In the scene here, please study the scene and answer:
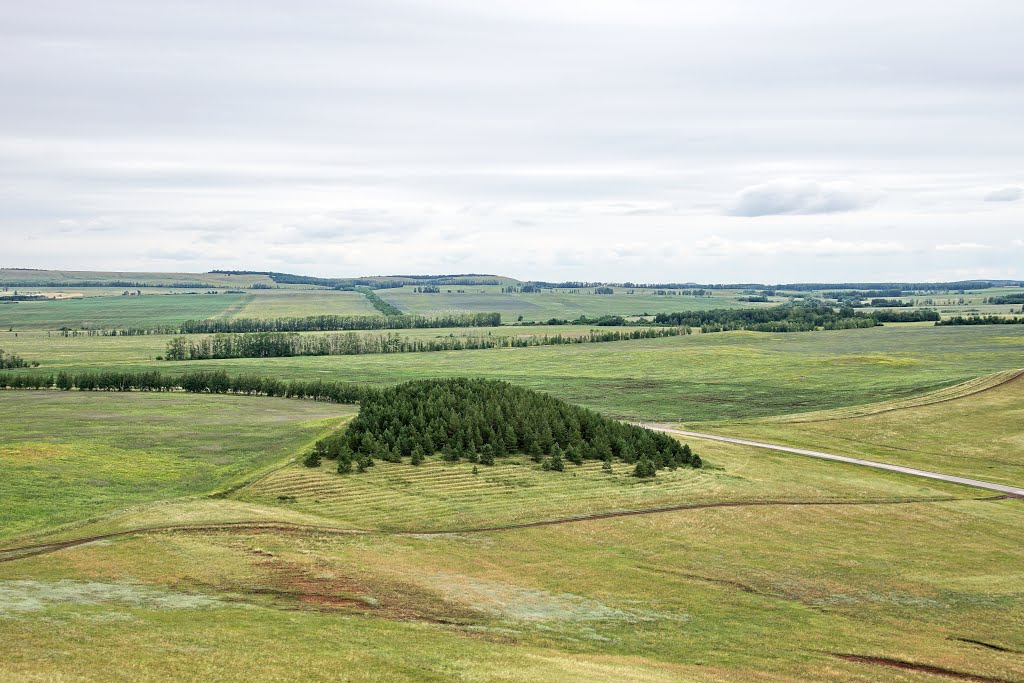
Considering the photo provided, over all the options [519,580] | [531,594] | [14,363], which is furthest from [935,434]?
[14,363]

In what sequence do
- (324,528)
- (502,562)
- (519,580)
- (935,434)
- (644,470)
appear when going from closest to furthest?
(519,580) → (502,562) → (324,528) → (644,470) → (935,434)

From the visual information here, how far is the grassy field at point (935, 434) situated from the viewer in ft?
276

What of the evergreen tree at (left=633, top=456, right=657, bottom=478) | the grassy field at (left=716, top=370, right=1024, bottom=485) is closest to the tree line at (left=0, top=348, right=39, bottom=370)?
the grassy field at (left=716, top=370, right=1024, bottom=485)

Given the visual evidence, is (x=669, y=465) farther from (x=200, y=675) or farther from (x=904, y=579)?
(x=200, y=675)

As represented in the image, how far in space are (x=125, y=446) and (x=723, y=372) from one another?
371ft

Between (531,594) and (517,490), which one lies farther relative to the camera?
(517,490)

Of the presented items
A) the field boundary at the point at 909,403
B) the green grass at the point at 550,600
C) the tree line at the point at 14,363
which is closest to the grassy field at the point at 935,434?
the field boundary at the point at 909,403

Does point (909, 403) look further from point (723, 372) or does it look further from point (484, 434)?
point (484, 434)

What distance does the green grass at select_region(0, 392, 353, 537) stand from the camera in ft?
201

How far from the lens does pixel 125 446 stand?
83.2 metres

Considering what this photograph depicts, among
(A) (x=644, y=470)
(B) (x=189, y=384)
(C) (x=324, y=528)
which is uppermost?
(A) (x=644, y=470)

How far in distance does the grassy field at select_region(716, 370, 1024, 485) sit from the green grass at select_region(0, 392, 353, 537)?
52212mm

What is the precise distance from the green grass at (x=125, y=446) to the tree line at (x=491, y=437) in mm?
9684

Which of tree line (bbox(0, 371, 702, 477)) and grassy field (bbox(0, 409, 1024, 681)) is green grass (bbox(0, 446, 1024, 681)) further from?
tree line (bbox(0, 371, 702, 477))
